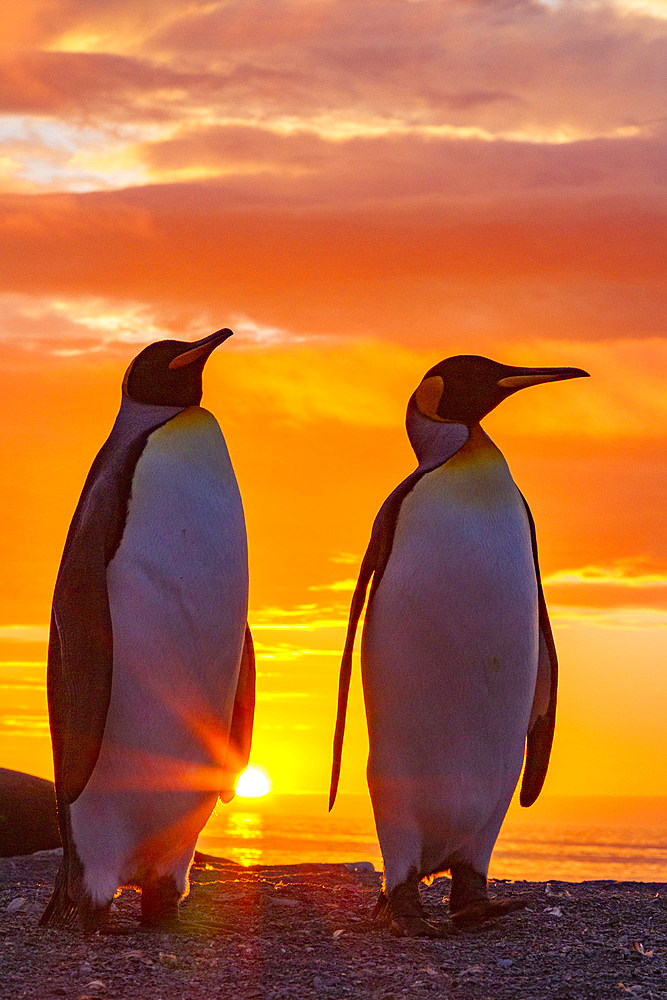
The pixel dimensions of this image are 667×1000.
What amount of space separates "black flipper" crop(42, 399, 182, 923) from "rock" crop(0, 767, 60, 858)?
378 centimetres

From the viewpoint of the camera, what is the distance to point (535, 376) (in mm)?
6199

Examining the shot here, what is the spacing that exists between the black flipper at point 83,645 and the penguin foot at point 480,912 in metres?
1.96

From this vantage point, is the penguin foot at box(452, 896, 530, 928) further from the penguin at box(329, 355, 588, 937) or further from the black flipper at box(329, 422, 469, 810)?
the black flipper at box(329, 422, 469, 810)

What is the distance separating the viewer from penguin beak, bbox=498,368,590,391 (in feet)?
20.3

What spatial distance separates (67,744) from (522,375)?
3.08 meters

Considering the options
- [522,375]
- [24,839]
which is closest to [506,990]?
[522,375]

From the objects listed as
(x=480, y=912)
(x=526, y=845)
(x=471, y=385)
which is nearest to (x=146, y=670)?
(x=480, y=912)

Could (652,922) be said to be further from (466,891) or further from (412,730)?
(412,730)

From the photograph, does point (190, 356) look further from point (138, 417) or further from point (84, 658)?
point (84, 658)

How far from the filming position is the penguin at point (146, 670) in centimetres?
538

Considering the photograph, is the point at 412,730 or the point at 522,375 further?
the point at 522,375

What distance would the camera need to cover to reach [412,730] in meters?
5.68

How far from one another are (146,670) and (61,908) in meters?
1.30

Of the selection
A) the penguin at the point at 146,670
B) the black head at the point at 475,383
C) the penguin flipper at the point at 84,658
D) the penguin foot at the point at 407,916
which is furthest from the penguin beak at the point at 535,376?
the penguin foot at the point at 407,916
